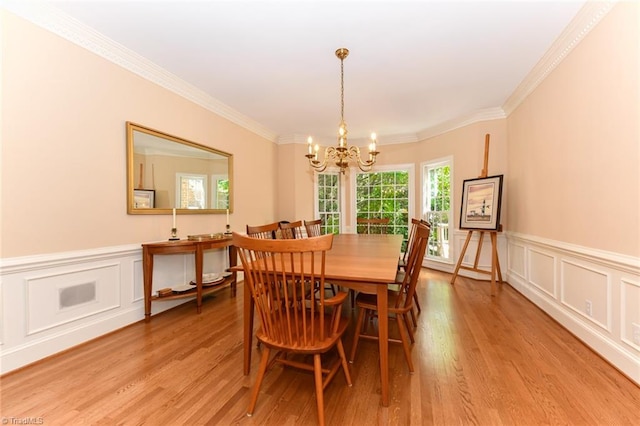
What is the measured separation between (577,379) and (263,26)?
344cm

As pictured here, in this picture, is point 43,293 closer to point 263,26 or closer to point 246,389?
point 246,389

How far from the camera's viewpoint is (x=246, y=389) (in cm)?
169

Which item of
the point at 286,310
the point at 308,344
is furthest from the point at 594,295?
the point at 286,310

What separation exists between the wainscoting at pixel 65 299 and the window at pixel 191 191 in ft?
2.39

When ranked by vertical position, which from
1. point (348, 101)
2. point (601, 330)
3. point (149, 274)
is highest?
point (348, 101)

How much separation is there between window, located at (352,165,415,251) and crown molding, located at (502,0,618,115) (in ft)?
7.83

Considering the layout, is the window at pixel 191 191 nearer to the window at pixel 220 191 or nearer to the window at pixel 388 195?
the window at pixel 220 191

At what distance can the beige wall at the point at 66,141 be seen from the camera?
1.89 meters

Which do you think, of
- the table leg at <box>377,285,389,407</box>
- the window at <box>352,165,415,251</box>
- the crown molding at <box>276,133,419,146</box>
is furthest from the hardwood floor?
the crown molding at <box>276,133,419,146</box>

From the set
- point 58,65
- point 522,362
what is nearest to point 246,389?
point 522,362

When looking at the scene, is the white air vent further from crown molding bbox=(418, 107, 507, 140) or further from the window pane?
crown molding bbox=(418, 107, 507, 140)

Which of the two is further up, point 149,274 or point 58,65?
point 58,65

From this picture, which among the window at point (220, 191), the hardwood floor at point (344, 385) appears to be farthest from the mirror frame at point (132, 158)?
the hardwood floor at point (344, 385)

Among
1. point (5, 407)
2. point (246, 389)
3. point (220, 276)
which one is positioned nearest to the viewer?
point (5, 407)
